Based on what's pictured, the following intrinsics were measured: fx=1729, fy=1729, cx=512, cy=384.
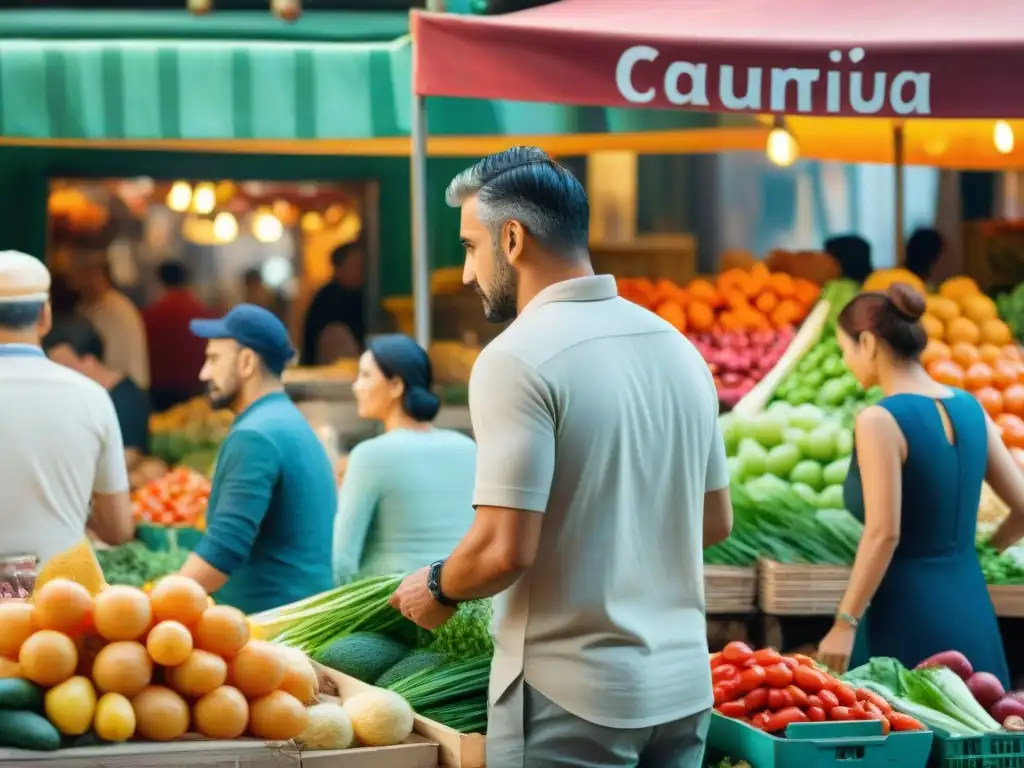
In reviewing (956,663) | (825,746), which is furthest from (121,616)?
(956,663)

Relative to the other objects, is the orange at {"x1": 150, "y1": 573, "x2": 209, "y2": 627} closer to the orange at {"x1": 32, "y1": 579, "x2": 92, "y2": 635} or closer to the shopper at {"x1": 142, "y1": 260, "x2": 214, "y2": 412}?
the orange at {"x1": 32, "y1": 579, "x2": 92, "y2": 635}

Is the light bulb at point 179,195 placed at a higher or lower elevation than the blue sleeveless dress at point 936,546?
higher

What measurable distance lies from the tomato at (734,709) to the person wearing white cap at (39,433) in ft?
7.76

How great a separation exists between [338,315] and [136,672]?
846 centimetres

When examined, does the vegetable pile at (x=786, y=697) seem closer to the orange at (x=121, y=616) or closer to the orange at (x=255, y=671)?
the orange at (x=255, y=671)

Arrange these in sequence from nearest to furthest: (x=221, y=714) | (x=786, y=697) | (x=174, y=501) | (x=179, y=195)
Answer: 1. (x=221, y=714)
2. (x=786, y=697)
3. (x=174, y=501)
4. (x=179, y=195)

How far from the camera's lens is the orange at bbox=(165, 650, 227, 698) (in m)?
3.49

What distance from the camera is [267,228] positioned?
12.2m

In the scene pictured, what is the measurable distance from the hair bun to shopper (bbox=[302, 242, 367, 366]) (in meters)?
6.39

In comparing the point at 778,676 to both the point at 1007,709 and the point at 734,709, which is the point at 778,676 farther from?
the point at 1007,709

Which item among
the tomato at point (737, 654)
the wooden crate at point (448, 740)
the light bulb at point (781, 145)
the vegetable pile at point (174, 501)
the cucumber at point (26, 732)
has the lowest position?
the vegetable pile at point (174, 501)

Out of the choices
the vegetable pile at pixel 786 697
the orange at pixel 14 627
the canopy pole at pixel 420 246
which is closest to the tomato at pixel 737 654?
the vegetable pile at pixel 786 697

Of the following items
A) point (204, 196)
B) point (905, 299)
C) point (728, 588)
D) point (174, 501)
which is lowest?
point (174, 501)

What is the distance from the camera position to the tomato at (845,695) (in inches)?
169
